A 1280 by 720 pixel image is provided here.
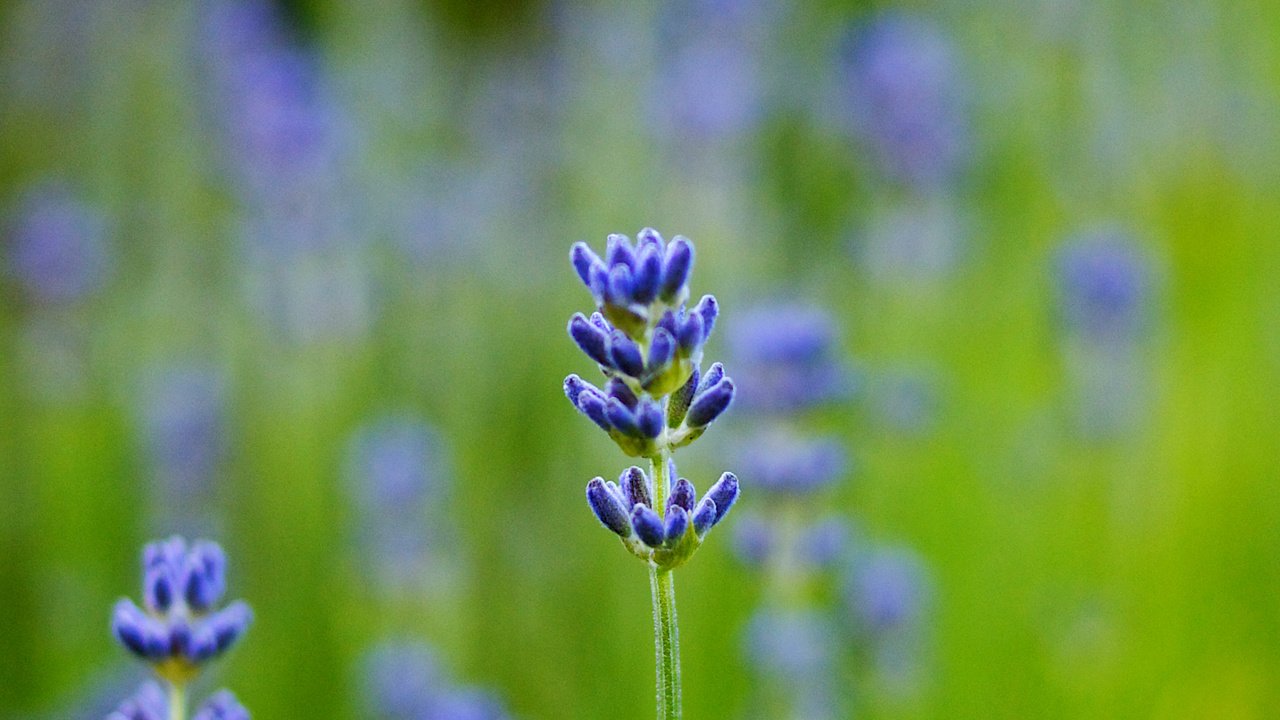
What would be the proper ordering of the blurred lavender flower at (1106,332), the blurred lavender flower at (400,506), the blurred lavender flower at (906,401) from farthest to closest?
the blurred lavender flower at (1106,332), the blurred lavender flower at (906,401), the blurred lavender flower at (400,506)

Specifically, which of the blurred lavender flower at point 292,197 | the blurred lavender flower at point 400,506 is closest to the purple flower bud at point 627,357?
the blurred lavender flower at point 400,506

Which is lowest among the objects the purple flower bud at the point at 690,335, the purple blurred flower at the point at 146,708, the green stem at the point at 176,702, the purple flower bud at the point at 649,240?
the purple blurred flower at the point at 146,708

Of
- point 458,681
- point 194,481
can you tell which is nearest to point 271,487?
point 194,481

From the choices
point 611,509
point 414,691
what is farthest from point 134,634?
point 414,691

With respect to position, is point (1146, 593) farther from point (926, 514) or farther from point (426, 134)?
point (426, 134)

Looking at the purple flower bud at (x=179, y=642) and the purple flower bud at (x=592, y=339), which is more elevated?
the purple flower bud at (x=592, y=339)

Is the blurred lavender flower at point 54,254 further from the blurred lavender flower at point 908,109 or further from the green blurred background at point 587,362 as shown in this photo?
the blurred lavender flower at point 908,109

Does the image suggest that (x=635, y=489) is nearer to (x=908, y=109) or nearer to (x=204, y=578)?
(x=204, y=578)
